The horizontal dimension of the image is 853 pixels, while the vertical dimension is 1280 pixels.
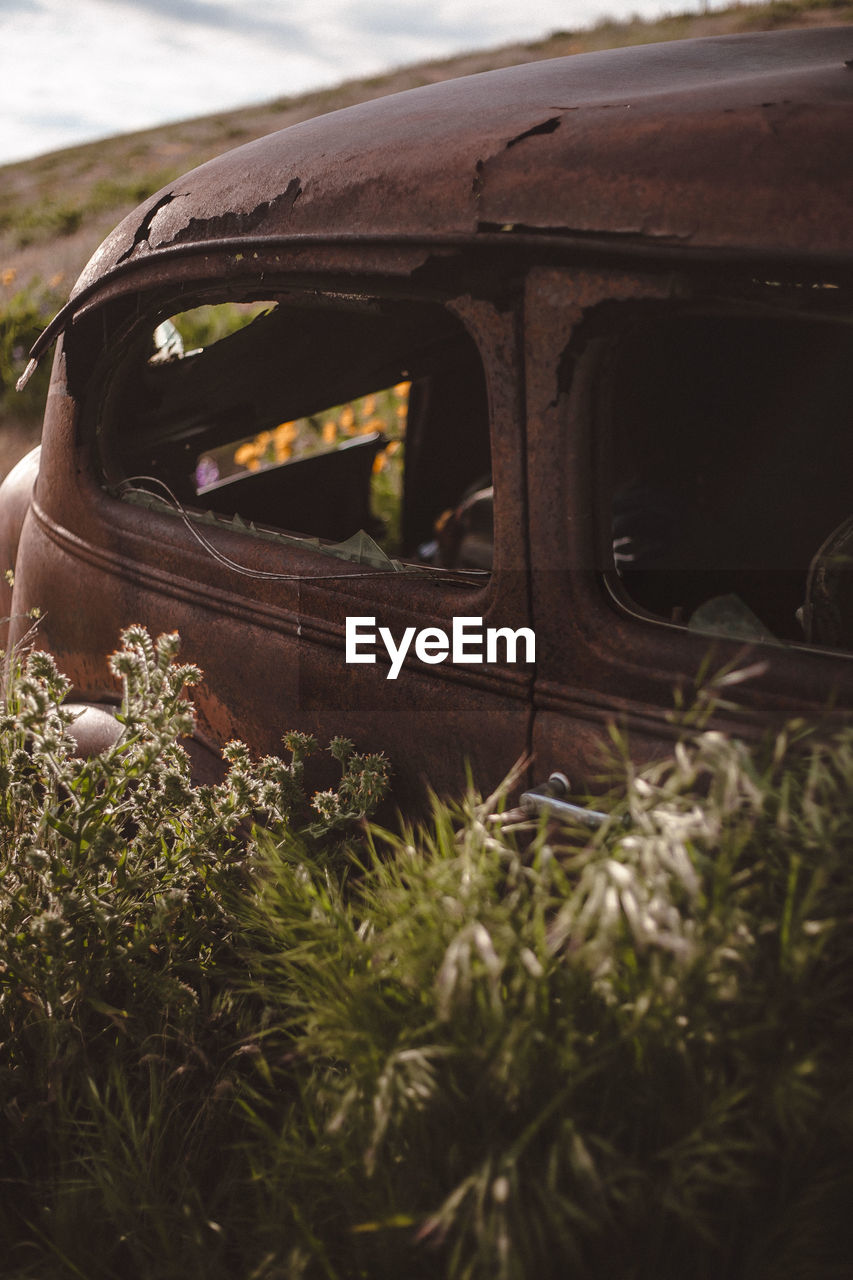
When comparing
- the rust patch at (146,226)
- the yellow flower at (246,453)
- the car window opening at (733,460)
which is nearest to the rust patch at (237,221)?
the rust patch at (146,226)

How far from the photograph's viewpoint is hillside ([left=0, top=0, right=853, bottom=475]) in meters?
8.05

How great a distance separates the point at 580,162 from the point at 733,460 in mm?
1702

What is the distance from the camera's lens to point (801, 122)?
1.18 metres

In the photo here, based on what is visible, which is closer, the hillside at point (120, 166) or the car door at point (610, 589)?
the car door at point (610, 589)

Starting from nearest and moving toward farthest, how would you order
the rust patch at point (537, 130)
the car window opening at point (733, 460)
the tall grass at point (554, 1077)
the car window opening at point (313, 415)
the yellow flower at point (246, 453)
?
the tall grass at point (554, 1077) < the rust patch at point (537, 130) < the car window opening at point (313, 415) < the car window opening at point (733, 460) < the yellow flower at point (246, 453)

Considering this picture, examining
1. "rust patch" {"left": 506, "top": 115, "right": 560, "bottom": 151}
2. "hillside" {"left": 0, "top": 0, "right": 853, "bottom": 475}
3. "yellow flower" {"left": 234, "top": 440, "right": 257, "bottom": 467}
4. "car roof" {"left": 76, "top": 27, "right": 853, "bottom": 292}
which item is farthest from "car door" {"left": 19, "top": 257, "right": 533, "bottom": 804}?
"hillside" {"left": 0, "top": 0, "right": 853, "bottom": 475}

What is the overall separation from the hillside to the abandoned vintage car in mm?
5490

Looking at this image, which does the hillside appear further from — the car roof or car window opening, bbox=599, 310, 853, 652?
the car roof

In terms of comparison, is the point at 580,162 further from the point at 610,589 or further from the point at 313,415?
the point at 313,415

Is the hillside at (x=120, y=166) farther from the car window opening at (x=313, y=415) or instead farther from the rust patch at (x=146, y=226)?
the rust patch at (x=146, y=226)

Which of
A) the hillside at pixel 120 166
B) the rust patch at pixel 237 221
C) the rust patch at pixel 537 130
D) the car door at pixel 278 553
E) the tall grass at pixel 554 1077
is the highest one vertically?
the hillside at pixel 120 166

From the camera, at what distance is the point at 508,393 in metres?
1.39

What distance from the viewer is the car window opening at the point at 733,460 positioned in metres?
2.54

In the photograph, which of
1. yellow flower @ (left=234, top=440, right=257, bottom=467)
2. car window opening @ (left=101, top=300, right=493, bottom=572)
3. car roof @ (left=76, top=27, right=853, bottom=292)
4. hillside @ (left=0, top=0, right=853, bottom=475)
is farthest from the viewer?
hillside @ (left=0, top=0, right=853, bottom=475)
